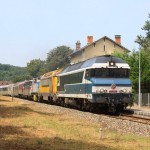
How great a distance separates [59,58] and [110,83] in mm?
136277

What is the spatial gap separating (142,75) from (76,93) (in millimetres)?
19001

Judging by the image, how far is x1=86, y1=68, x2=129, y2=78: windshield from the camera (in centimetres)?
2645

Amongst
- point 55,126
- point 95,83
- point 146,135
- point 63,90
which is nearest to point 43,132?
point 55,126

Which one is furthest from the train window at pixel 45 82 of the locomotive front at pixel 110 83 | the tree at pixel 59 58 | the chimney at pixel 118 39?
the tree at pixel 59 58

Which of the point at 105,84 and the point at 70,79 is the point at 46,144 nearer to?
the point at 105,84

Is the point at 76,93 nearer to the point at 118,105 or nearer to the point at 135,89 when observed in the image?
the point at 118,105

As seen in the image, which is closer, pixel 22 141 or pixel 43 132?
pixel 22 141

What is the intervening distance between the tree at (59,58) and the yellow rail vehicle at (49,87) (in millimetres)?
109188

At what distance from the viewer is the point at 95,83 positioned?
25.9 metres

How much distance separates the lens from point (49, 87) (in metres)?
44.0

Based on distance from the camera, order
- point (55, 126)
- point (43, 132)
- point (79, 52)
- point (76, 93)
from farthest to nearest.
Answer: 1. point (79, 52)
2. point (76, 93)
3. point (55, 126)
4. point (43, 132)

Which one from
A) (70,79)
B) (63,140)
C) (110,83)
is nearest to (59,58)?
(70,79)

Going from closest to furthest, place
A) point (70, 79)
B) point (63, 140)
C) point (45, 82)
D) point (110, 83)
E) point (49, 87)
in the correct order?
1. point (63, 140)
2. point (110, 83)
3. point (70, 79)
4. point (49, 87)
5. point (45, 82)

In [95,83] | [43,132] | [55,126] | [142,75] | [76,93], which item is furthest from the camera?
[142,75]
